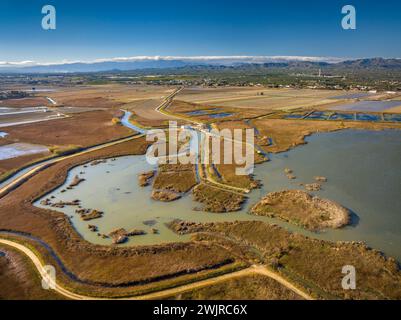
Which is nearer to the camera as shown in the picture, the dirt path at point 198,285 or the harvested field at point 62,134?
the dirt path at point 198,285

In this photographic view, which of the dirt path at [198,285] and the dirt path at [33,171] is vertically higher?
the dirt path at [33,171]

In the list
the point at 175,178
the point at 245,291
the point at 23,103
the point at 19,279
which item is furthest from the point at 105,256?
the point at 23,103

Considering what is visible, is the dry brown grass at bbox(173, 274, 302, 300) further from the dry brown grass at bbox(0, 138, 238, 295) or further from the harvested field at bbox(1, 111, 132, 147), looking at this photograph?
the harvested field at bbox(1, 111, 132, 147)

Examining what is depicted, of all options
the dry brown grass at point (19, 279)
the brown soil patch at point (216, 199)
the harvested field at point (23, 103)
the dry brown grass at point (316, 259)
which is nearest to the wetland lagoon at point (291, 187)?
the brown soil patch at point (216, 199)

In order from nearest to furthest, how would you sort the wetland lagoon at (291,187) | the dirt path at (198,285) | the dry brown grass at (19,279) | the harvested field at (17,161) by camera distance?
the dirt path at (198,285) < the dry brown grass at (19,279) < the wetland lagoon at (291,187) < the harvested field at (17,161)

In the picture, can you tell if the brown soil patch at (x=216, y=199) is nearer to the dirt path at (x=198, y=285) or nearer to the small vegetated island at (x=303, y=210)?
the small vegetated island at (x=303, y=210)

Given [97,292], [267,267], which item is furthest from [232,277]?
[97,292]

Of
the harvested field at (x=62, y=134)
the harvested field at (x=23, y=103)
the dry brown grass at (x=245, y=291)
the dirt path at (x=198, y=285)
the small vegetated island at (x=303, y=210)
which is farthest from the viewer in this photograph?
the harvested field at (x=23, y=103)
